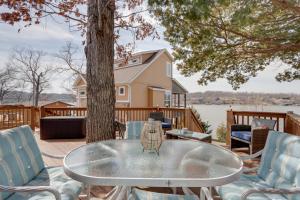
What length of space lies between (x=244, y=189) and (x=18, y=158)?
83.2 inches

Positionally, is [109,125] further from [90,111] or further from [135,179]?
[135,179]

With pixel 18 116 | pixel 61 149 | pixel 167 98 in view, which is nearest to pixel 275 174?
pixel 61 149

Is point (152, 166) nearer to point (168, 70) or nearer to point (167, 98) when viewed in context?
point (167, 98)

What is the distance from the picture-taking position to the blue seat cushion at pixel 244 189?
1.94 meters

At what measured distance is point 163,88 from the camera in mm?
16797

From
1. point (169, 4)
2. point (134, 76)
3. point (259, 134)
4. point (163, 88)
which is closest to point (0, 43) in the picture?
point (134, 76)

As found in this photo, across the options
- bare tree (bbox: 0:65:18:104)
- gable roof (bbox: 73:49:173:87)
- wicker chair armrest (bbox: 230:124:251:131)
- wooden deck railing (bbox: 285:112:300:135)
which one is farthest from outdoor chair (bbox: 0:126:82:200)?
bare tree (bbox: 0:65:18:104)

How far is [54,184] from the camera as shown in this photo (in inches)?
86.2

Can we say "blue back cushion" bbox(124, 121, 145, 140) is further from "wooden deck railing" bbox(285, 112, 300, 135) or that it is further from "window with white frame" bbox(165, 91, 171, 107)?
"window with white frame" bbox(165, 91, 171, 107)

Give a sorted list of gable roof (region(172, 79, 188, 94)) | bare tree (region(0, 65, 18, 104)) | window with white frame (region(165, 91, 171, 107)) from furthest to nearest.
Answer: bare tree (region(0, 65, 18, 104))
gable roof (region(172, 79, 188, 94))
window with white frame (region(165, 91, 171, 107))

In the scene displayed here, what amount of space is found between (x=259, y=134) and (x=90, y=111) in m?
3.19

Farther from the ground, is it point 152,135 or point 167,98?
point 167,98

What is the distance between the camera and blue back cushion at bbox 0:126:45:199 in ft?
6.44

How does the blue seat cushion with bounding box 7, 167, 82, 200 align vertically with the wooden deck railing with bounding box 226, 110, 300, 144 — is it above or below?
below
